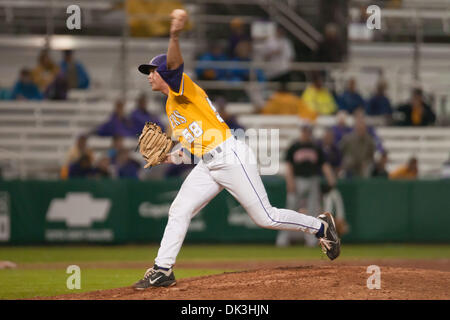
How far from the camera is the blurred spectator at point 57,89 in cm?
1705

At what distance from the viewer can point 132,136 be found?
16141mm

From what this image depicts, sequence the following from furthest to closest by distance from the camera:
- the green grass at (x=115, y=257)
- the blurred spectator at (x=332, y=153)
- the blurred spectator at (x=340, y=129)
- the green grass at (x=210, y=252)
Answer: the blurred spectator at (x=340, y=129), the blurred spectator at (x=332, y=153), the green grass at (x=210, y=252), the green grass at (x=115, y=257)

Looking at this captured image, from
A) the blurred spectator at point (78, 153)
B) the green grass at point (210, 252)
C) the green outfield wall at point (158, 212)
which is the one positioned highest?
the blurred spectator at point (78, 153)

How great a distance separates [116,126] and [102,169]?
53.3 inches

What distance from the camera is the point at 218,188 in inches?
302

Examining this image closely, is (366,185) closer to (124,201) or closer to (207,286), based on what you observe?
(124,201)

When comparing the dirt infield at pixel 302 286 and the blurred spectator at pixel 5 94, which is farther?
the blurred spectator at pixel 5 94

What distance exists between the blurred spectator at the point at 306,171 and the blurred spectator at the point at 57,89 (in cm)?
560

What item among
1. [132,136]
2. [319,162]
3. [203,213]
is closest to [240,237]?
[203,213]

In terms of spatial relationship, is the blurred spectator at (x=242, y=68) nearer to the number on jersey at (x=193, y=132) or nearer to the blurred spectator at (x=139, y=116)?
the blurred spectator at (x=139, y=116)

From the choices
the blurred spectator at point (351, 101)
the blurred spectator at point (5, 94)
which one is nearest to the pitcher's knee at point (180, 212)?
the blurred spectator at point (351, 101)

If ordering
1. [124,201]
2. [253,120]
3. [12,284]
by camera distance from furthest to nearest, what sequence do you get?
1. [253,120]
2. [124,201]
3. [12,284]

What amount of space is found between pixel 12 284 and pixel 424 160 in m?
11.8

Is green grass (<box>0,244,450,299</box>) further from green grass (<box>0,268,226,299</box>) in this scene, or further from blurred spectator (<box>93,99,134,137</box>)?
blurred spectator (<box>93,99,134,137</box>)
